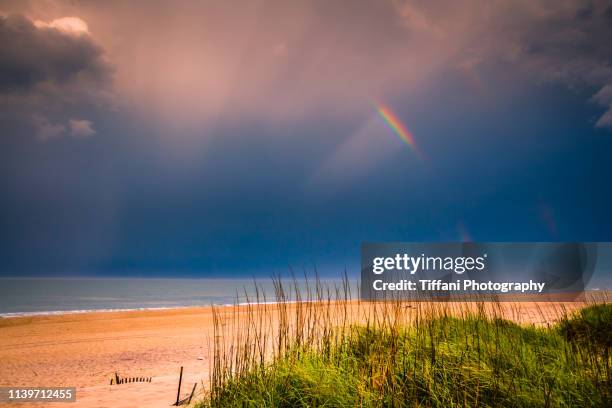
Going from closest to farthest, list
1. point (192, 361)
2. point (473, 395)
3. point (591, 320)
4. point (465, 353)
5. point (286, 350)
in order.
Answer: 1. point (473, 395)
2. point (465, 353)
3. point (286, 350)
4. point (591, 320)
5. point (192, 361)

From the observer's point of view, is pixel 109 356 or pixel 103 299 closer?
pixel 109 356

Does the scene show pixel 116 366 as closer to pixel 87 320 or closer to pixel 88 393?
pixel 88 393

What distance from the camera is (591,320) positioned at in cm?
866

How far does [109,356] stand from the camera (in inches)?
486

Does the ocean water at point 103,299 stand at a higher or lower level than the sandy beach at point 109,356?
higher

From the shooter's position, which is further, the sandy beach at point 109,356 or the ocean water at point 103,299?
the ocean water at point 103,299

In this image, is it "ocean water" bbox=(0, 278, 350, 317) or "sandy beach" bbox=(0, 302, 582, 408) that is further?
"ocean water" bbox=(0, 278, 350, 317)

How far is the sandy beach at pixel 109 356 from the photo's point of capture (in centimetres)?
620

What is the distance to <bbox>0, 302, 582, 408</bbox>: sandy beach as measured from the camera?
620cm

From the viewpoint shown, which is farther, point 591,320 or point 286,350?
point 591,320

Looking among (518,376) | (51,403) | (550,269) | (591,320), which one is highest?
(550,269)

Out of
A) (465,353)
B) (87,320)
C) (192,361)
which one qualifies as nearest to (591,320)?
(465,353)

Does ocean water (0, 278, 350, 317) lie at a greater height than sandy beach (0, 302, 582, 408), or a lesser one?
greater

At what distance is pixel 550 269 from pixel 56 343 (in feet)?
73.1
